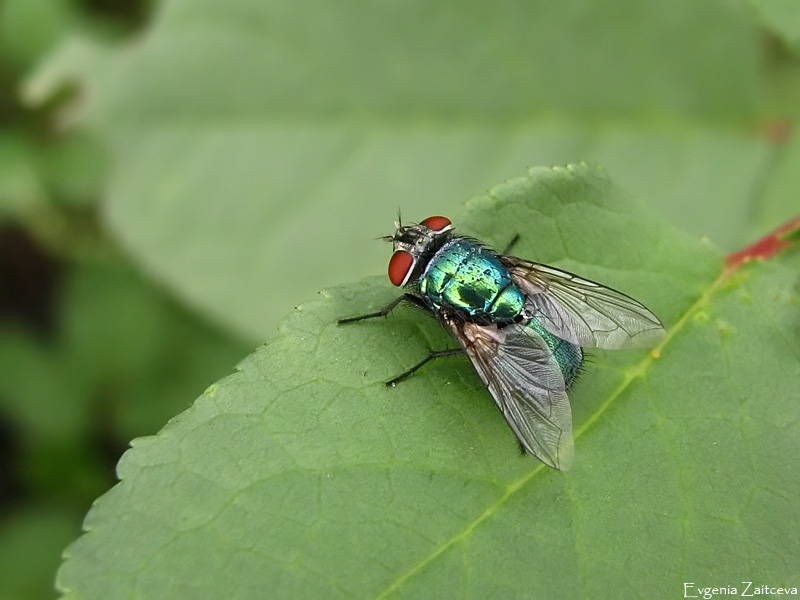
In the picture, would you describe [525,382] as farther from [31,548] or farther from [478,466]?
[31,548]

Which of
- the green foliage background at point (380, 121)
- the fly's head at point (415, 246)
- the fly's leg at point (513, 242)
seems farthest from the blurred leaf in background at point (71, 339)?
the fly's leg at point (513, 242)

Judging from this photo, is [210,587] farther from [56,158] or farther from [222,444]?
[56,158]

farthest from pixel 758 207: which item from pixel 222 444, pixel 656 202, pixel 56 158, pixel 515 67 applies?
pixel 56 158

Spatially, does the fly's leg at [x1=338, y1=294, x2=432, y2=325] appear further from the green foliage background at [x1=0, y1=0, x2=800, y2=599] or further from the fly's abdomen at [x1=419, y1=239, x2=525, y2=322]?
the green foliage background at [x1=0, y1=0, x2=800, y2=599]

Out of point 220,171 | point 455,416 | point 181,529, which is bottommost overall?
point 455,416

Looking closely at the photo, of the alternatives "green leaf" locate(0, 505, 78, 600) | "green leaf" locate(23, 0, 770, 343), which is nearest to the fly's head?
"green leaf" locate(23, 0, 770, 343)

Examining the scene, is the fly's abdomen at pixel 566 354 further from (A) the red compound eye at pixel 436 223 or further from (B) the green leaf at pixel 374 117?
(B) the green leaf at pixel 374 117

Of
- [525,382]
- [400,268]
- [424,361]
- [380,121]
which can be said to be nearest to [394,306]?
[400,268]
